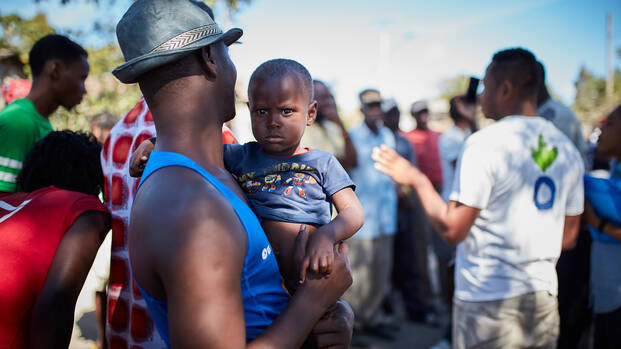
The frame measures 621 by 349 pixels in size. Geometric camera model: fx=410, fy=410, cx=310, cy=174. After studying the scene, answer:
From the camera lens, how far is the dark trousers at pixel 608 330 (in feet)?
9.32

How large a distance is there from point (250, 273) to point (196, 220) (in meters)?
0.28

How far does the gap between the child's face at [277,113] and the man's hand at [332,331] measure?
0.71m

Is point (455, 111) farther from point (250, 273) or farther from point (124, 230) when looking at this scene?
point (250, 273)

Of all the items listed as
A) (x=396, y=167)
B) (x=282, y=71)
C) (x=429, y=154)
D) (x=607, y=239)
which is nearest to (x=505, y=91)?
(x=396, y=167)

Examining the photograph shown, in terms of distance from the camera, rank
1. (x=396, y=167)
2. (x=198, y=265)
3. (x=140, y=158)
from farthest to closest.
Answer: (x=396, y=167) < (x=140, y=158) < (x=198, y=265)

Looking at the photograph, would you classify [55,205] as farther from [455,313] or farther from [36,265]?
[455,313]

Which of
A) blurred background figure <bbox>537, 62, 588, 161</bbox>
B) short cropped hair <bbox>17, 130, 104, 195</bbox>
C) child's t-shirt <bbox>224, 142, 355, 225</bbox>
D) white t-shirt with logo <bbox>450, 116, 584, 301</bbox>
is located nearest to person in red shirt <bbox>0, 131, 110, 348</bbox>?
short cropped hair <bbox>17, 130, 104, 195</bbox>

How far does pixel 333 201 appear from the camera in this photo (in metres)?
1.76

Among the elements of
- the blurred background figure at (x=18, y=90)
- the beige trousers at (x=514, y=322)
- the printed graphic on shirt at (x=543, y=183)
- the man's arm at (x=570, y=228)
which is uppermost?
the blurred background figure at (x=18, y=90)

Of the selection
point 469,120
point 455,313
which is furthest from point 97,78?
point 455,313

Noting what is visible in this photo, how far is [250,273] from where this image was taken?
122 centimetres

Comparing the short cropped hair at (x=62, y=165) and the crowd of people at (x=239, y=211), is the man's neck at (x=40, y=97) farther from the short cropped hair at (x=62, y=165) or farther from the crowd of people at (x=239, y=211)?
the short cropped hair at (x=62, y=165)

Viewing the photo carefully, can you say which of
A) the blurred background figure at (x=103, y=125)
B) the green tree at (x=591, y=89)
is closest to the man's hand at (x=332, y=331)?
the blurred background figure at (x=103, y=125)

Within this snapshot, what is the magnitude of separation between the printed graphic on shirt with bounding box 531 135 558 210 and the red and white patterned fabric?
189 centimetres
